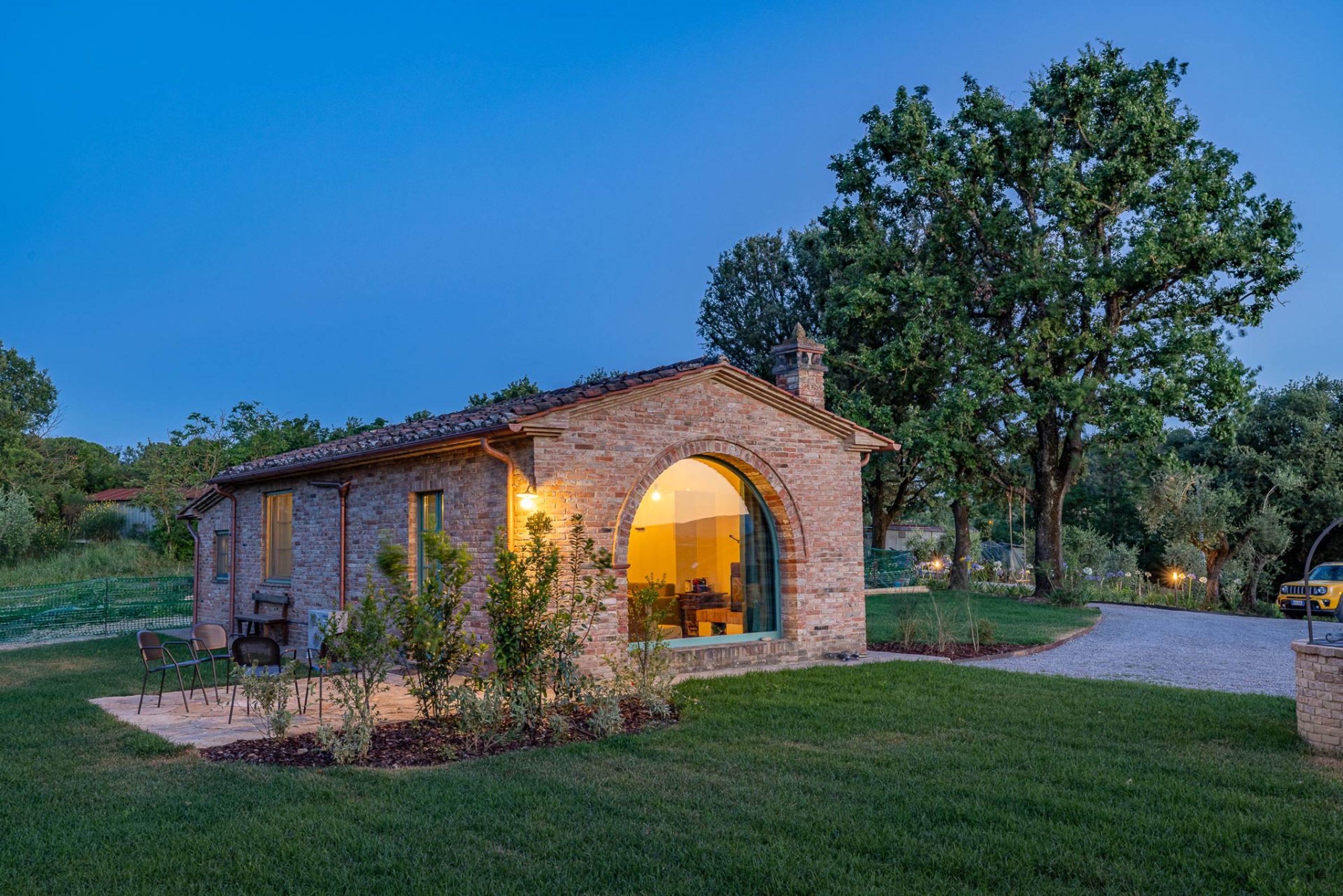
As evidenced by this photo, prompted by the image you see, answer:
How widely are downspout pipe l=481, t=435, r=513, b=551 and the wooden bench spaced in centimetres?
635

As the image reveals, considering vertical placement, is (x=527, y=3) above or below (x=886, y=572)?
above

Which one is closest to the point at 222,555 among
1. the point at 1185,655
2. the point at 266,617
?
the point at 266,617

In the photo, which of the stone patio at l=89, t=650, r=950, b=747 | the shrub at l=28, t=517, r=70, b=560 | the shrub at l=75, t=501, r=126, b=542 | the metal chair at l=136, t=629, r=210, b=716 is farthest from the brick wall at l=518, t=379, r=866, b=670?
the shrub at l=75, t=501, r=126, b=542

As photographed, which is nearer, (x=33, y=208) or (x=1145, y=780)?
(x=1145, y=780)

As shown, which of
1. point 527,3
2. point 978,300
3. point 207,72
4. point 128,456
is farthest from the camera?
point 128,456

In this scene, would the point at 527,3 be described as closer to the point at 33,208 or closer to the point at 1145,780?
the point at 1145,780

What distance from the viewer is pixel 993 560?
1216 inches

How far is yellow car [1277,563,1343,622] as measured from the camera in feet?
66.3

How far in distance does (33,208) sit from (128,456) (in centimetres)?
1654

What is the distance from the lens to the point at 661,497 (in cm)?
1145

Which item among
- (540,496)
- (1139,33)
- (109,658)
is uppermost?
(1139,33)

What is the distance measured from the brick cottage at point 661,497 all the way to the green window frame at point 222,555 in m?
3.24

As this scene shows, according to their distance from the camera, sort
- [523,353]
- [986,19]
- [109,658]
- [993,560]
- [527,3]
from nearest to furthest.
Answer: [109,658] → [986,19] → [527,3] → [993,560] → [523,353]

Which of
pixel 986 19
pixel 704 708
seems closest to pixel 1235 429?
pixel 986 19
